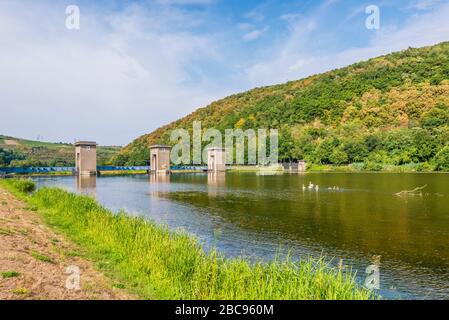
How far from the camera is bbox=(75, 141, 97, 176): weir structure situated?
202ft

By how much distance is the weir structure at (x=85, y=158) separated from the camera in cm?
6159

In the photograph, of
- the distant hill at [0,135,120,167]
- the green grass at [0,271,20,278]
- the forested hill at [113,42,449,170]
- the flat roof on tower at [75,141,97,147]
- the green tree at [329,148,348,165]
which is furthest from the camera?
the distant hill at [0,135,120,167]

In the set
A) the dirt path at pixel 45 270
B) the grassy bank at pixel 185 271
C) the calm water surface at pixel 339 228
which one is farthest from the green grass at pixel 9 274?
the calm water surface at pixel 339 228

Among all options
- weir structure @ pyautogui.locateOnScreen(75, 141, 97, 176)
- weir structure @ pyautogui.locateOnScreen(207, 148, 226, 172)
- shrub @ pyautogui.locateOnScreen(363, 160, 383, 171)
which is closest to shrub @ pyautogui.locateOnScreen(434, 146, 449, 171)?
shrub @ pyautogui.locateOnScreen(363, 160, 383, 171)

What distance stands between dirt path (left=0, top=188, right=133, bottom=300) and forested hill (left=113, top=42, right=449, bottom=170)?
68074 millimetres

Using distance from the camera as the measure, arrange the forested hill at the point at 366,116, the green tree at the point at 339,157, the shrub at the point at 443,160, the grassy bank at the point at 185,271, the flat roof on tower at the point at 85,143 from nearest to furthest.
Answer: the grassy bank at the point at 185,271 → the flat roof on tower at the point at 85,143 → the shrub at the point at 443,160 → the forested hill at the point at 366,116 → the green tree at the point at 339,157

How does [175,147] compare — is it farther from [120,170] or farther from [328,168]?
[328,168]

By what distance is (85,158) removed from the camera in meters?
62.6

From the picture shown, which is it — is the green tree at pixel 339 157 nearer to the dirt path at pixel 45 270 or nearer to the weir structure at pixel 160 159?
the weir structure at pixel 160 159

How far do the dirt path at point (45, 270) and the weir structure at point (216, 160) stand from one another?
65.6m

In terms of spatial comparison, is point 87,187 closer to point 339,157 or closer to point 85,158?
point 85,158

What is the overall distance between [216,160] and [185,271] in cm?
6934

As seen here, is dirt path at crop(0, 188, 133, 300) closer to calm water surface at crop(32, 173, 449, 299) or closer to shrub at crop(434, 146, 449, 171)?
calm water surface at crop(32, 173, 449, 299)

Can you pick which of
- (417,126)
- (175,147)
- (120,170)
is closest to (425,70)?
(417,126)
